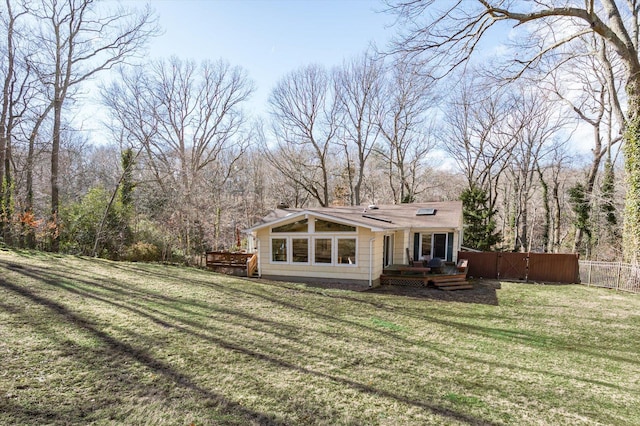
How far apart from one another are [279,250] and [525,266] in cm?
1052

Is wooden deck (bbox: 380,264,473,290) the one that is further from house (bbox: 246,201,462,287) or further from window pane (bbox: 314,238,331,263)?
window pane (bbox: 314,238,331,263)

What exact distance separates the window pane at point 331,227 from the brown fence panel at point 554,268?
8.30 metres

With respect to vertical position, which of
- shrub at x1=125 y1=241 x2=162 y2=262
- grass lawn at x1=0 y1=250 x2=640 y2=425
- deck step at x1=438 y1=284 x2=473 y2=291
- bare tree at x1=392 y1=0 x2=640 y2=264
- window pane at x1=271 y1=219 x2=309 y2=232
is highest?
bare tree at x1=392 y1=0 x2=640 y2=264

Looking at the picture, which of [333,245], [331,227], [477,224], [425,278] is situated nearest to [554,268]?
[425,278]

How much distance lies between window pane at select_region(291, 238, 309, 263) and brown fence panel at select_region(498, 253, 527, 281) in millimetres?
8679

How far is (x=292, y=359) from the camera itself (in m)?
4.82

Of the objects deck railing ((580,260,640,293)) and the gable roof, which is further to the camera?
the gable roof

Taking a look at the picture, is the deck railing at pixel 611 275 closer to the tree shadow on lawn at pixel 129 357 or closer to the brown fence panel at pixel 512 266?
the brown fence panel at pixel 512 266

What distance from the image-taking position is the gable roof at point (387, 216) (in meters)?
11.8

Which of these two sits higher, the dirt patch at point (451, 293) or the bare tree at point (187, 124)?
the bare tree at point (187, 124)

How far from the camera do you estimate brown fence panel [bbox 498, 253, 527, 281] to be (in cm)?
1395

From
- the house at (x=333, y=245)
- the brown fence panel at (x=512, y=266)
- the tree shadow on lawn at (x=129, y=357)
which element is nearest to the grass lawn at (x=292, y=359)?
the tree shadow on lawn at (x=129, y=357)

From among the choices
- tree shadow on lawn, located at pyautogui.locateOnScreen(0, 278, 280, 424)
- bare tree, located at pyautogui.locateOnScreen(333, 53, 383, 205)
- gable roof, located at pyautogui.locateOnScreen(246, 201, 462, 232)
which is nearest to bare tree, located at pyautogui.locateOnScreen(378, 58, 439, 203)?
bare tree, located at pyautogui.locateOnScreen(333, 53, 383, 205)

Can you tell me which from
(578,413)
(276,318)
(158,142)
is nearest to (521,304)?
(578,413)
